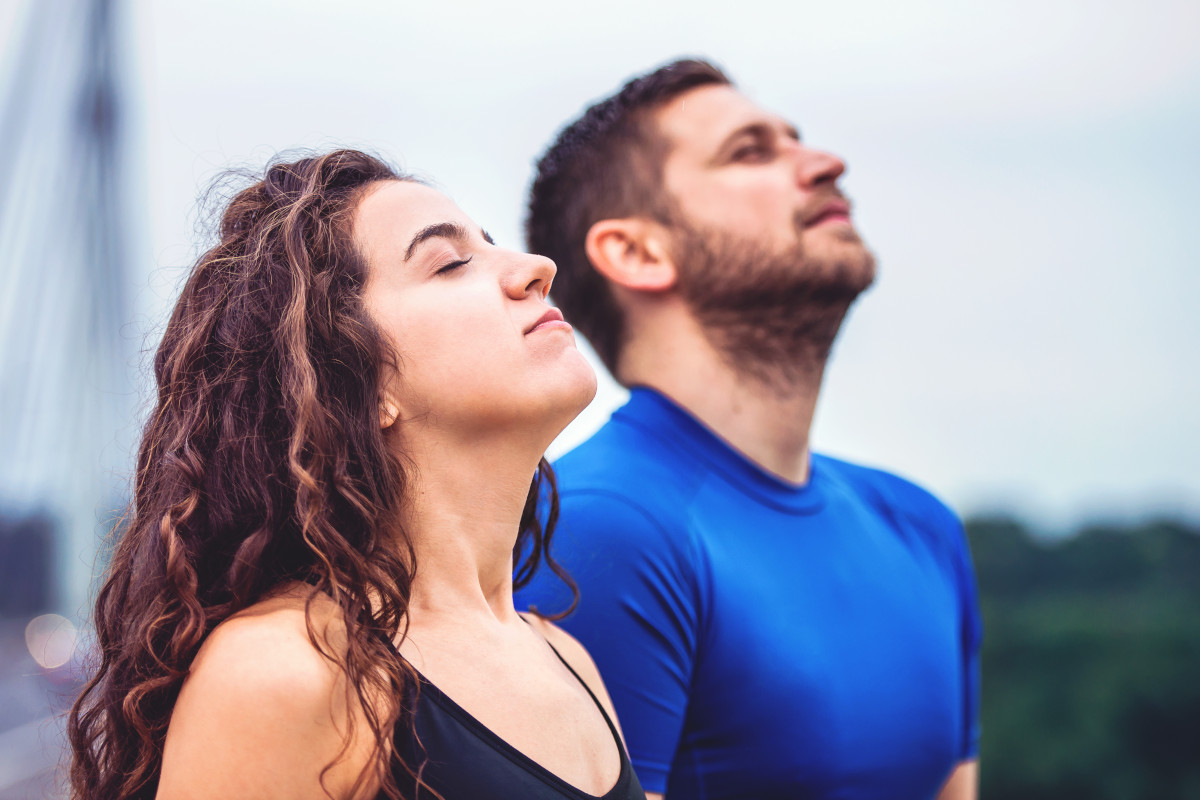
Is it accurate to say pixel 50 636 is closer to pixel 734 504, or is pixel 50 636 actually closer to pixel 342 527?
pixel 342 527

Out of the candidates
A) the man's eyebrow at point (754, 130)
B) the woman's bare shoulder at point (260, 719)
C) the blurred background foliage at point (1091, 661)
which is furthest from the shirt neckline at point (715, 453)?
the blurred background foliage at point (1091, 661)

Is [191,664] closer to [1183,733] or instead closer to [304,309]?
[304,309]

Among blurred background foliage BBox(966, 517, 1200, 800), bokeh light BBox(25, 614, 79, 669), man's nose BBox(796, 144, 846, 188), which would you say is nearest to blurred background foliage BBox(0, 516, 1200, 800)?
blurred background foliage BBox(966, 517, 1200, 800)

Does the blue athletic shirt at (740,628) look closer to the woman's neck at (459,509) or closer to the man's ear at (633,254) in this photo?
the man's ear at (633,254)

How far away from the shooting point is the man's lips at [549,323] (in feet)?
5.30

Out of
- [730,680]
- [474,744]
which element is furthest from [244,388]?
[730,680]

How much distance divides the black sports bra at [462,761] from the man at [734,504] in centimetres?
64

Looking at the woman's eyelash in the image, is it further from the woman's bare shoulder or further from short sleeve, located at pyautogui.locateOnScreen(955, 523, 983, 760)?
short sleeve, located at pyautogui.locateOnScreen(955, 523, 983, 760)

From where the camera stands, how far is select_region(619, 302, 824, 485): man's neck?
2.51 m

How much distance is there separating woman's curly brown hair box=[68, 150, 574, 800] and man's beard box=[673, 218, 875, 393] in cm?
113

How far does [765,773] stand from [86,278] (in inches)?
147

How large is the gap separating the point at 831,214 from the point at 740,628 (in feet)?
3.81

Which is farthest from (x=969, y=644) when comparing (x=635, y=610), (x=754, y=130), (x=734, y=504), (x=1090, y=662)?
(x=1090, y=662)

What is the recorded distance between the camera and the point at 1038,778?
14180mm
